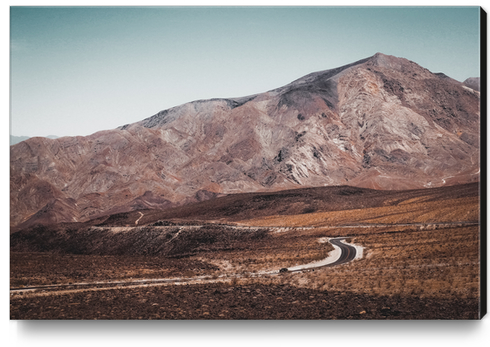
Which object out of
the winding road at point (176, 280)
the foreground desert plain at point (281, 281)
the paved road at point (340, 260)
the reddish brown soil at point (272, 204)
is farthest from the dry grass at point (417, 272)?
the reddish brown soil at point (272, 204)

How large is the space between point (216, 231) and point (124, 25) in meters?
26.7

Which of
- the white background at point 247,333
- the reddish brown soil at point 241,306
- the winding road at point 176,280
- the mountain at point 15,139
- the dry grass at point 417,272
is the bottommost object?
the white background at point 247,333

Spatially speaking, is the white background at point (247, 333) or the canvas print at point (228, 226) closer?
the white background at point (247, 333)

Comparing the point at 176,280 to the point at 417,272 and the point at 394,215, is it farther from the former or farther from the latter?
the point at 394,215

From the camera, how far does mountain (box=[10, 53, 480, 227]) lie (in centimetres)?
11412

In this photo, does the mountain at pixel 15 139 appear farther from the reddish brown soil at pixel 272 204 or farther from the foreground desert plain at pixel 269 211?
the reddish brown soil at pixel 272 204

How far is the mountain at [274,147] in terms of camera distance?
11412 cm

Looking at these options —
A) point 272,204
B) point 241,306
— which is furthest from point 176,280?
point 272,204

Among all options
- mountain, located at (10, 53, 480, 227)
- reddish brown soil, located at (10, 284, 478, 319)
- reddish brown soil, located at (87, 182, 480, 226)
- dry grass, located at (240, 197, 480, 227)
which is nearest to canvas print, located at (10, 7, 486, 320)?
reddish brown soil, located at (10, 284, 478, 319)

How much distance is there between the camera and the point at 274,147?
145 meters

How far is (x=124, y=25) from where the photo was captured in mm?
25672

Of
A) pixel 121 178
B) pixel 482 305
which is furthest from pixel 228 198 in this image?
pixel 482 305

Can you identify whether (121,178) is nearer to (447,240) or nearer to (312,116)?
(312,116)
